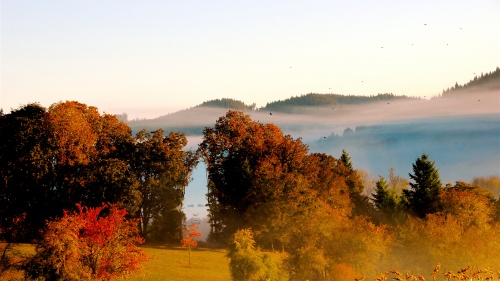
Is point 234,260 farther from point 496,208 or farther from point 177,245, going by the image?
point 496,208

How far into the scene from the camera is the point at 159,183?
80562 mm

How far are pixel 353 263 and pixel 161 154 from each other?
117 feet

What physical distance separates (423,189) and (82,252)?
66990 millimetres

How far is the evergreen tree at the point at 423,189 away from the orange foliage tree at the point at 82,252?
59.9 m

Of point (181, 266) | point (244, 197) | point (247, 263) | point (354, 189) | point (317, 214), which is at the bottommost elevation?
point (181, 266)

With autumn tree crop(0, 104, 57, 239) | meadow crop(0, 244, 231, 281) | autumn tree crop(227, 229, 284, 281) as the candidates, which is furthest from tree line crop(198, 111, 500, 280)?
autumn tree crop(0, 104, 57, 239)

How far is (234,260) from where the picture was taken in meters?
52.9

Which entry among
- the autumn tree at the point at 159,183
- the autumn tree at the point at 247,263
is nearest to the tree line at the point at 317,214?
the autumn tree at the point at 247,263

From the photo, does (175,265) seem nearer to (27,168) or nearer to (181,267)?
(181,267)

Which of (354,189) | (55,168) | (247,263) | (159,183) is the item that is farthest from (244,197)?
(354,189)

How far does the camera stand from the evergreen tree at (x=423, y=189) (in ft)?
304

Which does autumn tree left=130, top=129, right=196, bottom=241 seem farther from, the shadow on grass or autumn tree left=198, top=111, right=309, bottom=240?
autumn tree left=198, top=111, right=309, bottom=240

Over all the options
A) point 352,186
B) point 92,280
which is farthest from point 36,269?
point 352,186

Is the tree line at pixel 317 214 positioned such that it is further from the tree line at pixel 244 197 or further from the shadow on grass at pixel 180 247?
the shadow on grass at pixel 180 247
